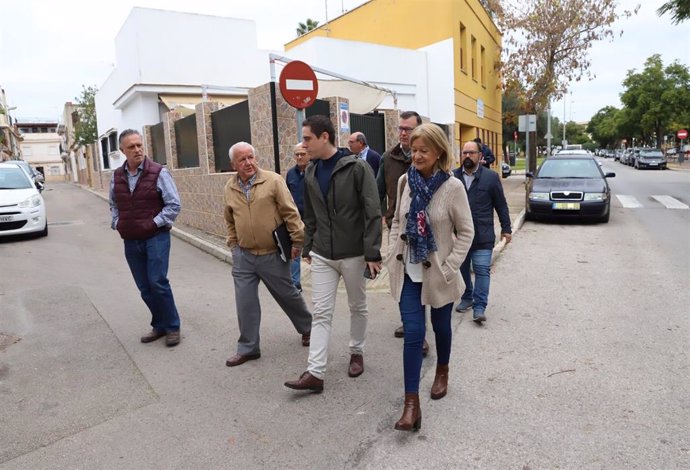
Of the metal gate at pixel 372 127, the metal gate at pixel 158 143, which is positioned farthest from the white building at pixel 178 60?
the metal gate at pixel 372 127

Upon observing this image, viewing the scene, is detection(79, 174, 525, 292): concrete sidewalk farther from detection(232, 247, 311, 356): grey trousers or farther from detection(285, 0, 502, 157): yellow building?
detection(285, 0, 502, 157): yellow building

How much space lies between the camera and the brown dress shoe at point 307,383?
360 centimetres

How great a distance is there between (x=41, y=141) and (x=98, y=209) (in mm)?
76569

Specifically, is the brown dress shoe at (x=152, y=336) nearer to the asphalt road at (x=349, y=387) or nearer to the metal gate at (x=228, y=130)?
the asphalt road at (x=349, y=387)

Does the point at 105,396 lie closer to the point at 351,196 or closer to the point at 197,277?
the point at 351,196

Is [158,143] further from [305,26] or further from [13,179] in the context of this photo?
[305,26]

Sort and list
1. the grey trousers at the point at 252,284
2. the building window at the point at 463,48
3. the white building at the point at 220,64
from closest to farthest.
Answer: the grey trousers at the point at 252,284 → the white building at the point at 220,64 → the building window at the point at 463,48

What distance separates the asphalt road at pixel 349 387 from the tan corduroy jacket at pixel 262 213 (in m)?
1.04

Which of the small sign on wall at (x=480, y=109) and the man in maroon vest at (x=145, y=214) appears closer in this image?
the man in maroon vest at (x=145, y=214)

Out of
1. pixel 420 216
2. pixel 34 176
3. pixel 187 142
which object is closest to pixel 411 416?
pixel 420 216

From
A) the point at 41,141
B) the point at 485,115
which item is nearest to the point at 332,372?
the point at 485,115

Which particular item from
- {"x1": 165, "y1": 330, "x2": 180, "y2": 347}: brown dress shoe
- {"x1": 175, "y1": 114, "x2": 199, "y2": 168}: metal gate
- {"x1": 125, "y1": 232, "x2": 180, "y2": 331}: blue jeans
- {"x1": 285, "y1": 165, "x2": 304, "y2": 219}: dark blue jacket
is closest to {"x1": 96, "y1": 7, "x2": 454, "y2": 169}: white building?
{"x1": 175, "y1": 114, "x2": 199, "y2": 168}: metal gate

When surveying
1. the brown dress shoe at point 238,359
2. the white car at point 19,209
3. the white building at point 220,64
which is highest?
the white building at point 220,64

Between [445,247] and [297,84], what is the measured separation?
3.88 metres
